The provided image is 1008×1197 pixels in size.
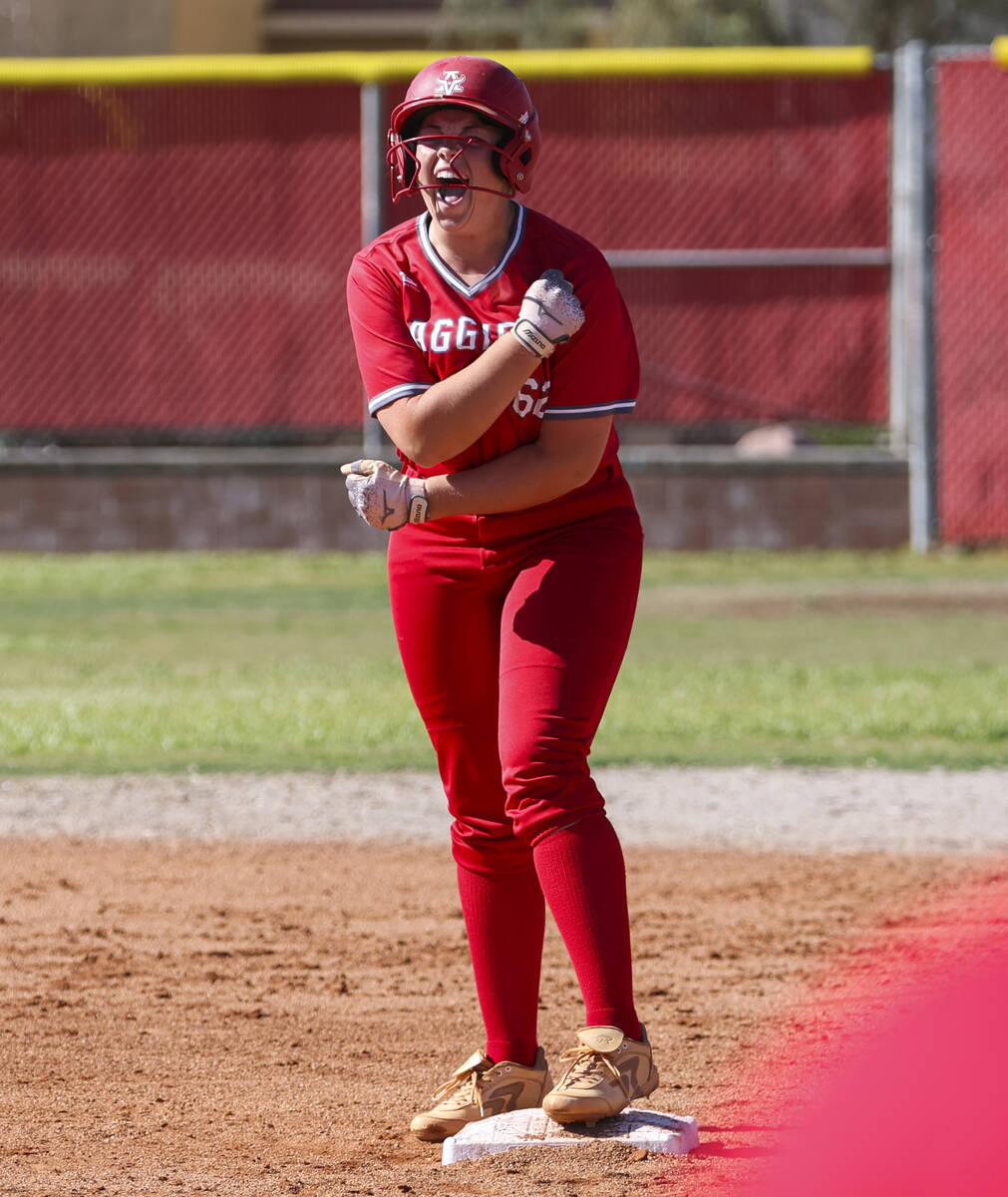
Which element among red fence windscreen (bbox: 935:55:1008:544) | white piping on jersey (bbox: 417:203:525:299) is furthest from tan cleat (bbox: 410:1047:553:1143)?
red fence windscreen (bbox: 935:55:1008:544)

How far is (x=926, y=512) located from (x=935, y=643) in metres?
3.81

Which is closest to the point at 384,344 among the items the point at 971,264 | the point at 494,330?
the point at 494,330

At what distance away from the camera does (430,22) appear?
30562 mm

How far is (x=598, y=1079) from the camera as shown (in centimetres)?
351

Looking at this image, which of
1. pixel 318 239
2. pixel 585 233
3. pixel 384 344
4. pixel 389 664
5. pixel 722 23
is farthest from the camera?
pixel 722 23

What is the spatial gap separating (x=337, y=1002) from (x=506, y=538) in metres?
1.71

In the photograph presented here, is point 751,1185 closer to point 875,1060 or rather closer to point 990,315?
point 875,1060

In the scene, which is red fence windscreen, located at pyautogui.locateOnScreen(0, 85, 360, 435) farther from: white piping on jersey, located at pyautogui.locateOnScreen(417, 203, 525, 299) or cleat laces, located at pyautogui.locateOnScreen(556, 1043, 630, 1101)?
cleat laces, located at pyautogui.locateOnScreen(556, 1043, 630, 1101)

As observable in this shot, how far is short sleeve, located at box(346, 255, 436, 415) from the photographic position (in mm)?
3650

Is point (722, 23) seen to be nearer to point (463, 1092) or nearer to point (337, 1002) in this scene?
point (337, 1002)

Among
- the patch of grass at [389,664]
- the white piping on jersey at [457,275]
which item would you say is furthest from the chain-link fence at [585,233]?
the white piping on jersey at [457,275]

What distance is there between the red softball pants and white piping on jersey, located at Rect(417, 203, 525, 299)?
421 millimetres

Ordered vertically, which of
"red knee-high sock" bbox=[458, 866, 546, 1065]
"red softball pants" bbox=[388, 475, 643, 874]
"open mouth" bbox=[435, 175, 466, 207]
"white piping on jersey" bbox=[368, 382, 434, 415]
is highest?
"open mouth" bbox=[435, 175, 466, 207]

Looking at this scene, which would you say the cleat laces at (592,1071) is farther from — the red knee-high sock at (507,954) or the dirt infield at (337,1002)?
the red knee-high sock at (507,954)
